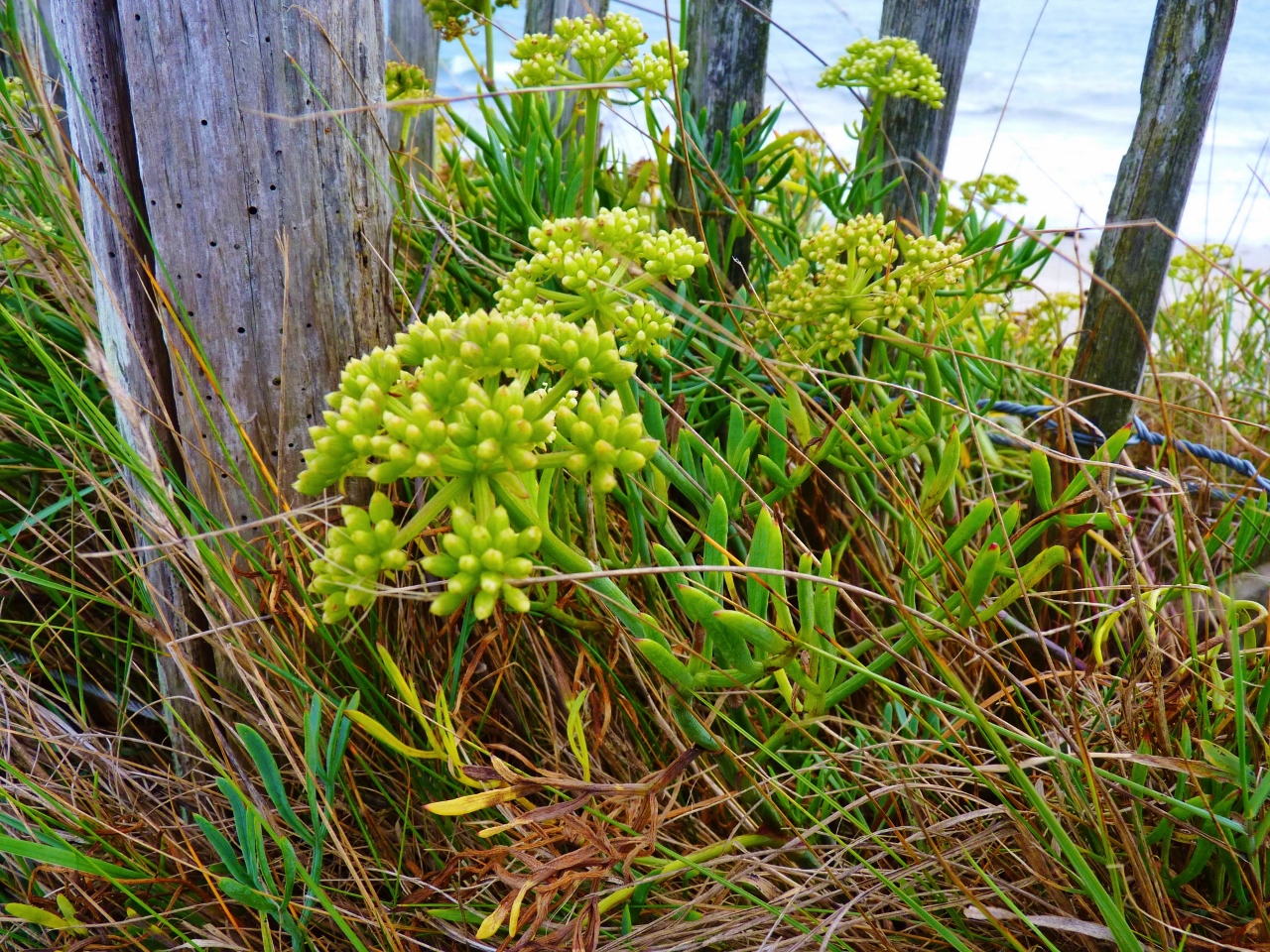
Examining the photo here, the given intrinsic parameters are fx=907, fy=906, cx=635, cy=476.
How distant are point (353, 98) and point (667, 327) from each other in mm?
776

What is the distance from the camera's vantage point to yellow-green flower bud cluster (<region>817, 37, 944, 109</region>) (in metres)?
2.20

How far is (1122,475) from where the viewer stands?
2342 millimetres

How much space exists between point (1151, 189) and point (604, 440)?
1.91 m

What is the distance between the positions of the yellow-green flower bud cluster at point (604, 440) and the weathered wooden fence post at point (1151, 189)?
1.45 meters

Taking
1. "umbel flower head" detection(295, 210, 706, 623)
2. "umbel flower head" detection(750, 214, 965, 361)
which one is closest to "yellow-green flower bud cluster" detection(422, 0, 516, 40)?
"umbel flower head" detection(750, 214, 965, 361)

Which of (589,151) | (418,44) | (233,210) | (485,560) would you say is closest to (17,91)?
(233,210)

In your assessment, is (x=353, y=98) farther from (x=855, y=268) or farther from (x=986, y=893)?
(x=986, y=893)

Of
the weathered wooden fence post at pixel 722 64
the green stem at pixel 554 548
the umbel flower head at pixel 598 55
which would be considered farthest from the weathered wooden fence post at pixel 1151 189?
the green stem at pixel 554 548

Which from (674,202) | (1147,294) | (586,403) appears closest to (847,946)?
(586,403)

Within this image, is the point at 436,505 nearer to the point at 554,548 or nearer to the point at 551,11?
the point at 554,548

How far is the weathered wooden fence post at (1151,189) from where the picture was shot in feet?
6.88

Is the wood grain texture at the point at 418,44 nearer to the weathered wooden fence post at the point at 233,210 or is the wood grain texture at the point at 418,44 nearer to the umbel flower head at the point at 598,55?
the umbel flower head at the point at 598,55

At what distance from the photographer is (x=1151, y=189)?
2246mm

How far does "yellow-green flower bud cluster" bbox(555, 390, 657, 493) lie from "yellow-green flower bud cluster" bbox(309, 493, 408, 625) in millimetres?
216
